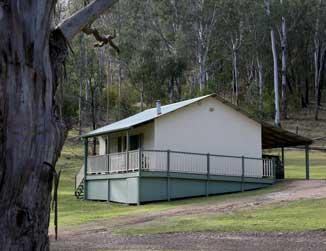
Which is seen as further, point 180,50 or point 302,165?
point 180,50

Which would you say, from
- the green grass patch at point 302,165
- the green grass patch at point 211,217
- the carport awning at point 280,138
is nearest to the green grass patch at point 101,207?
the green grass patch at point 211,217

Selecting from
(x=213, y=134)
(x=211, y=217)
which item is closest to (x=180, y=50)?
(x=213, y=134)

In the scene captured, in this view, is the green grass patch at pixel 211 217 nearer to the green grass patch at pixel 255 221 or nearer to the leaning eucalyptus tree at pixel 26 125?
the green grass patch at pixel 255 221

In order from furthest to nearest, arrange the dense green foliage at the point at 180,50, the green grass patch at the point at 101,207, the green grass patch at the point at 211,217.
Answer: the dense green foliage at the point at 180,50, the green grass patch at the point at 101,207, the green grass patch at the point at 211,217

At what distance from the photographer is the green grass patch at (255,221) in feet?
52.6

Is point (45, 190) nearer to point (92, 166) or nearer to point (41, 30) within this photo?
point (41, 30)

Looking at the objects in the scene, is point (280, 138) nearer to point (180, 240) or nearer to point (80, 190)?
point (80, 190)

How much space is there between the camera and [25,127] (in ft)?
16.6

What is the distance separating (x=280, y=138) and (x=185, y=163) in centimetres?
627

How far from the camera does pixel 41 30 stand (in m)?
5.29

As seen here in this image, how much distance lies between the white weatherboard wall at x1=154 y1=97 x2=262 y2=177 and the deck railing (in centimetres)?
5

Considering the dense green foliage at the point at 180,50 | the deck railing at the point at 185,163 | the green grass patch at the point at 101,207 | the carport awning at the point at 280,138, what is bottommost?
the green grass patch at the point at 101,207

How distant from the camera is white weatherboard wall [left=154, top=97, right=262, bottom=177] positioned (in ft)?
90.0

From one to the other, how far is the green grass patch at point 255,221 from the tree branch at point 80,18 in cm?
1056
